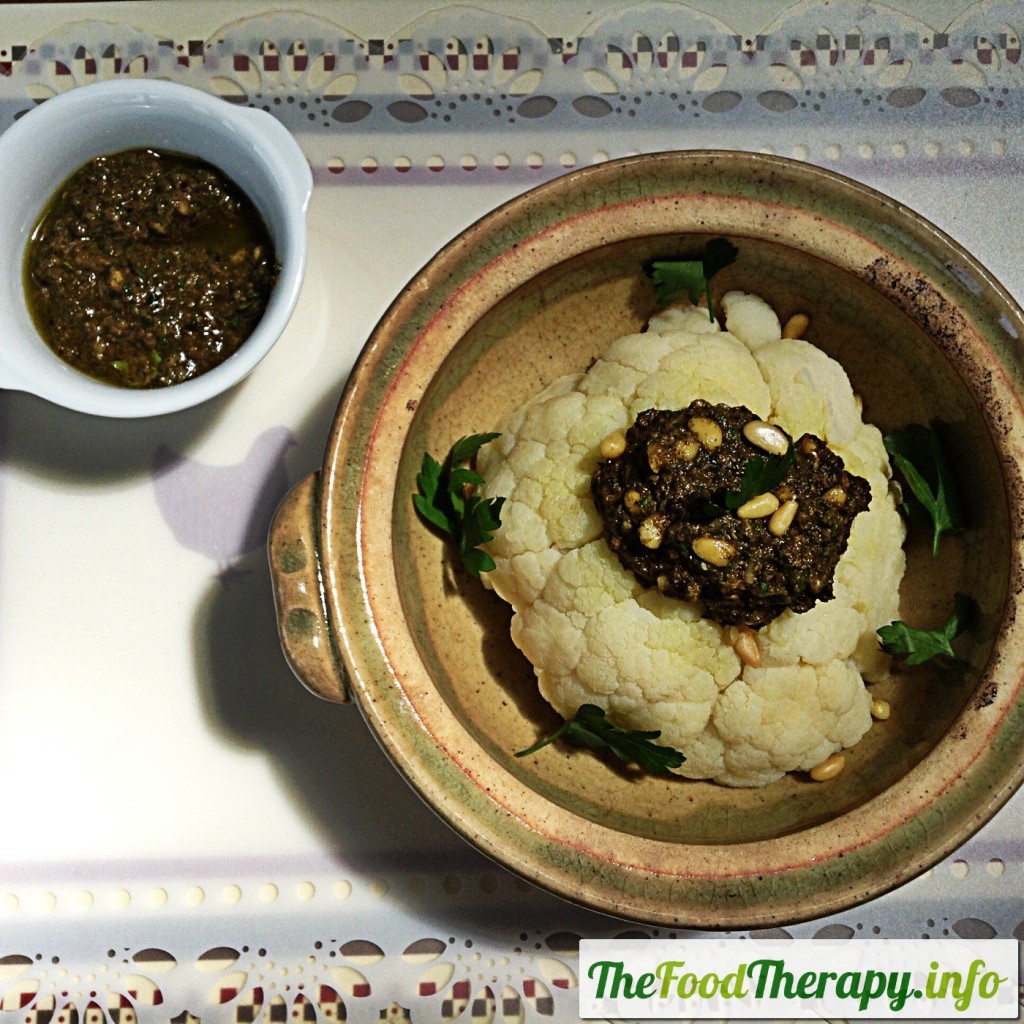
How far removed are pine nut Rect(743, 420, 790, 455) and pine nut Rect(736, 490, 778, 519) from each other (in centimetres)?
8

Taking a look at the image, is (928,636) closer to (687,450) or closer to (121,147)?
(687,450)

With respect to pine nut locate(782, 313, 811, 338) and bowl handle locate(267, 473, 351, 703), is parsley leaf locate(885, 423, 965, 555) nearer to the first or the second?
pine nut locate(782, 313, 811, 338)

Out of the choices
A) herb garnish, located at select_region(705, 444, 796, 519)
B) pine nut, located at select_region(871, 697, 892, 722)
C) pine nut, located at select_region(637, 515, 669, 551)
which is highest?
herb garnish, located at select_region(705, 444, 796, 519)

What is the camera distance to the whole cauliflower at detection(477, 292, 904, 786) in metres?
1.53

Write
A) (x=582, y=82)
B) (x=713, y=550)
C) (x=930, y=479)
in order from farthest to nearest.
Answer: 1. (x=582, y=82)
2. (x=930, y=479)
3. (x=713, y=550)

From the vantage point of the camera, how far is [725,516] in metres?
1.39

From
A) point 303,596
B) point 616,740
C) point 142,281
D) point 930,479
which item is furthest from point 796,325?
point 142,281

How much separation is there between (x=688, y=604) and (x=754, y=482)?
9.0 inches

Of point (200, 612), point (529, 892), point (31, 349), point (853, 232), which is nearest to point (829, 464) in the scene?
point (853, 232)

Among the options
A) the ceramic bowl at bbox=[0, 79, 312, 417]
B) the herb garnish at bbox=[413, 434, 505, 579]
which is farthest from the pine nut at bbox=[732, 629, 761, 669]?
the ceramic bowl at bbox=[0, 79, 312, 417]

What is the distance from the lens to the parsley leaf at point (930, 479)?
1.57 meters

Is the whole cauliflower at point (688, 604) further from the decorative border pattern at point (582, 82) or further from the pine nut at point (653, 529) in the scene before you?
the decorative border pattern at point (582, 82)

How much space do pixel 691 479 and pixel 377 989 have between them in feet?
3.43

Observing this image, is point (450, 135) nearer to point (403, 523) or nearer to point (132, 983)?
point (403, 523)
